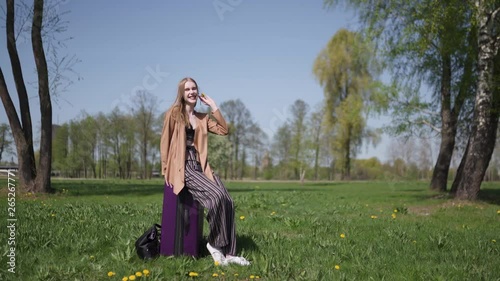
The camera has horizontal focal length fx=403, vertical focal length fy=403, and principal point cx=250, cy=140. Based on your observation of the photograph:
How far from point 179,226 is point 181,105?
5.14ft

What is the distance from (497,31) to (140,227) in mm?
11747

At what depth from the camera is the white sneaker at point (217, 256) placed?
4.82 metres

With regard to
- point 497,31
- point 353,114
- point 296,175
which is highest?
point 497,31

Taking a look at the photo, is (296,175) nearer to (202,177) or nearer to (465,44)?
(465,44)

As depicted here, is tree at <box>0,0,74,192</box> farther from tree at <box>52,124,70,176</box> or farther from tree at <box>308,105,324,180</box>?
tree at <box>52,124,70,176</box>

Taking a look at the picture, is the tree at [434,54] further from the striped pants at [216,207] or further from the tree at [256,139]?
the tree at [256,139]

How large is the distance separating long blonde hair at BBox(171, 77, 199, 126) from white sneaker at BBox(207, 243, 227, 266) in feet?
5.39

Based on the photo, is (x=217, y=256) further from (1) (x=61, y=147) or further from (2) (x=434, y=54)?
(1) (x=61, y=147)

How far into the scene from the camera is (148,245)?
4.82m

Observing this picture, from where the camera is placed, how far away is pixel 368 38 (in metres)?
15.7

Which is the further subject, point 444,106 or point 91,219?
point 444,106

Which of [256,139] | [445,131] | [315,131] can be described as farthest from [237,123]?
[445,131]

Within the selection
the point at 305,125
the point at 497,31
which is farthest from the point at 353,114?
the point at 305,125

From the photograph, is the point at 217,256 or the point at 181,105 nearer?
the point at 217,256
